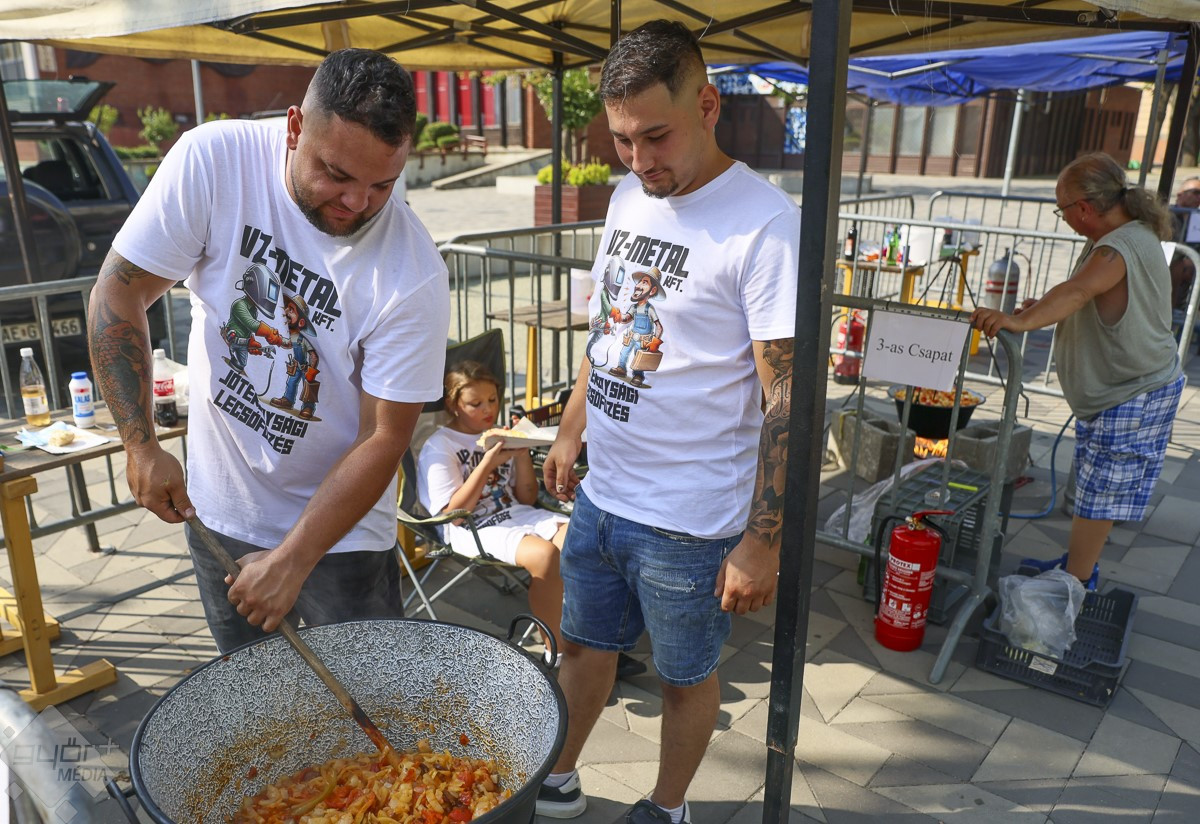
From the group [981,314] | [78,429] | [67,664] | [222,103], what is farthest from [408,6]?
[222,103]

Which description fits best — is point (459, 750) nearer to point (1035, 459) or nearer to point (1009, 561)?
point (1009, 561)

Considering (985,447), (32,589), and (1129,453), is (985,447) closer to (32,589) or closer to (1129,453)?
(1129,453)

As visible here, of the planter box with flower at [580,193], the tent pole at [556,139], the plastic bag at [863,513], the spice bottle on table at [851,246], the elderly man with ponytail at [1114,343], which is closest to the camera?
the elderly man with ponytail at [1114,343]

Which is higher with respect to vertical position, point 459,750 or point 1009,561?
point 459,750

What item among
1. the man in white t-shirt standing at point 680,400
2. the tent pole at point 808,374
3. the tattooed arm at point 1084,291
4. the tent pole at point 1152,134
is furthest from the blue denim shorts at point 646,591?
the tent pole at point 1152,134

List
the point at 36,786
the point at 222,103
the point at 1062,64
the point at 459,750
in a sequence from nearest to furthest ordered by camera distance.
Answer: the point at 36,786
the point at 459,750
the point at 1062,64
the point at 222,103

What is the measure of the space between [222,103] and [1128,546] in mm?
30682

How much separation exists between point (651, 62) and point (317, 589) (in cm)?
152

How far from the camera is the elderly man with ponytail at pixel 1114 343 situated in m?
3.76

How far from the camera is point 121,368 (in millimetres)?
1975

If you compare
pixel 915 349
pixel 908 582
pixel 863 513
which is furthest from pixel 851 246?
pixel 908 582

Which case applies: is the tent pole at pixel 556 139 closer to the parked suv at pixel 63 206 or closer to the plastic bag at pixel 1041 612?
the parked suv at pixel 63 206

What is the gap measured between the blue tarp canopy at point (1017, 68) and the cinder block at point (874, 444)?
4.13 m

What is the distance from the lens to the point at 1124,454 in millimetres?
3912
